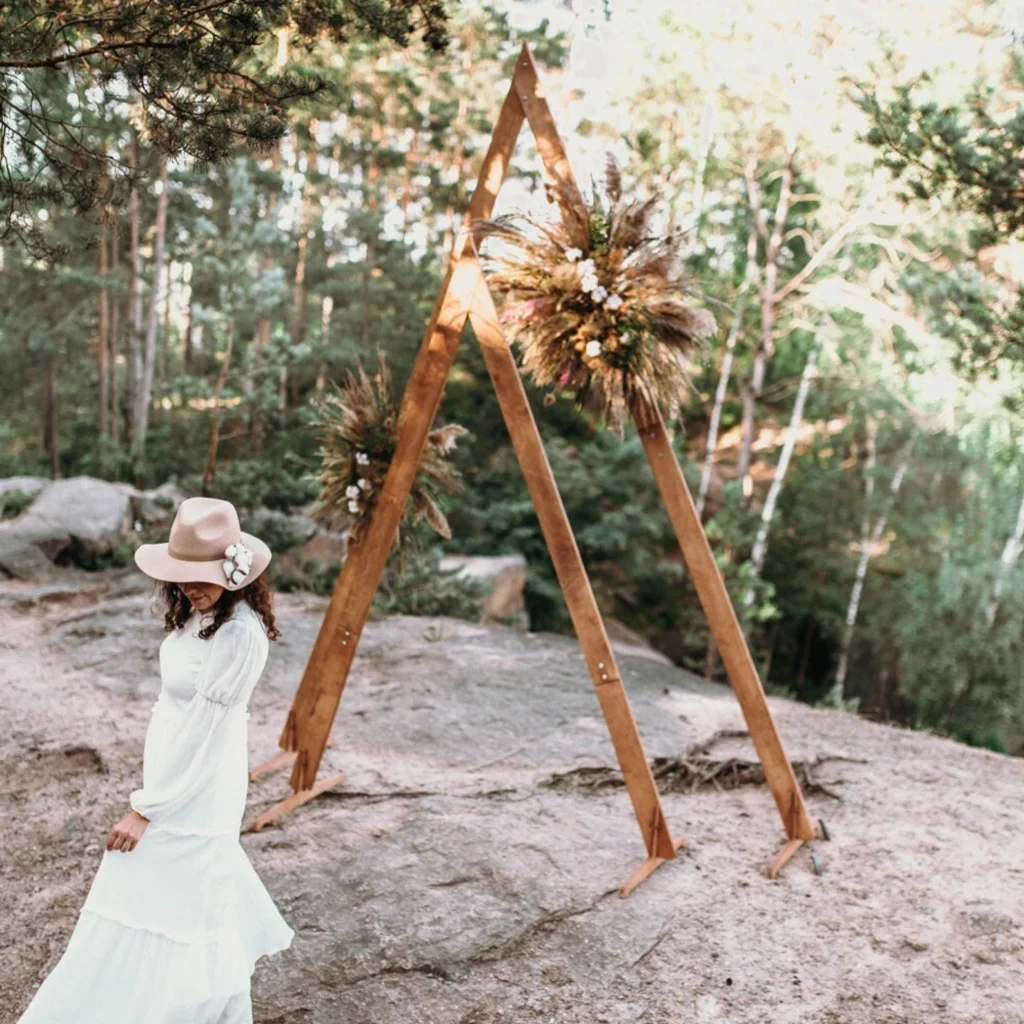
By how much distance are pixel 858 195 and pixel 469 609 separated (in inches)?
406

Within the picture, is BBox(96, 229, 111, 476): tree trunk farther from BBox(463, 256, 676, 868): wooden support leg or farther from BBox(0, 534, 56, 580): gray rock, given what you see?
BBox(463, 256, 676, 868): wooden support leg

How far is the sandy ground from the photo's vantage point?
3.74 meters

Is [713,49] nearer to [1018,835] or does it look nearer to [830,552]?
[830,552]

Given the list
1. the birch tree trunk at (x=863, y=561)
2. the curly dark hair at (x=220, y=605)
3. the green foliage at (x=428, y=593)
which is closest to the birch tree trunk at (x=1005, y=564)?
the birch tree trunk at (x=863, y=561)

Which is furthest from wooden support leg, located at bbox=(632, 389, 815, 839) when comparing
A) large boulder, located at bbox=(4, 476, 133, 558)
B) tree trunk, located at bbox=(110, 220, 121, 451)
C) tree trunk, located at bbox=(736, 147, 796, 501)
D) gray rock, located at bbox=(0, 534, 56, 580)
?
tree trunk, located at bbox=(110, 220, 121, 451)

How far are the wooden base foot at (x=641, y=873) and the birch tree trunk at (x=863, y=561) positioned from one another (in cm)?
1540

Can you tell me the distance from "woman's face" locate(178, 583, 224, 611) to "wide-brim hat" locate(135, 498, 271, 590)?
0.04 m

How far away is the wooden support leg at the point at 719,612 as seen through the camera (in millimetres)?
4953

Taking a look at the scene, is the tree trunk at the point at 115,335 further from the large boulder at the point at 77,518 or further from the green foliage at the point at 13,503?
the large boulder at the point at 77,518

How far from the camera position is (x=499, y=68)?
21.9 m

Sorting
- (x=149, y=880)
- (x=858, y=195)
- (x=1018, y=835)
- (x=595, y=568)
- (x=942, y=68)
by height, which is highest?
(x=942, y=68)

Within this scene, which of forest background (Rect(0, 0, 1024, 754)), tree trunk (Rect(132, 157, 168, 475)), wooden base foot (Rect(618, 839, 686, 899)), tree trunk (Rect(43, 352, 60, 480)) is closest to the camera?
wooden base foot (Rect(618, 839, 686, 899))

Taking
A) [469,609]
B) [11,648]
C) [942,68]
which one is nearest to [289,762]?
A: [11,648]

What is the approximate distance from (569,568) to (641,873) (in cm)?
167
